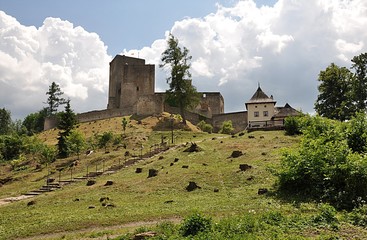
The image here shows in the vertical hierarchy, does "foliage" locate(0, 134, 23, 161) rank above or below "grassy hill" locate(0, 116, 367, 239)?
above

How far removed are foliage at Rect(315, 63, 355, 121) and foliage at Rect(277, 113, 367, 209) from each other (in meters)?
27.3

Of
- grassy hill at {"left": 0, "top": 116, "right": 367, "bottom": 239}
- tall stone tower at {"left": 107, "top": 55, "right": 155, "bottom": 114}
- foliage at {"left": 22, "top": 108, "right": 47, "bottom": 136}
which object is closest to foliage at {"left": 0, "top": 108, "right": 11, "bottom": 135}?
foliage at {"left": 22, "top": 108, "right": 47, "bottom": 136}

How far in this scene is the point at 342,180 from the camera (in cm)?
1573

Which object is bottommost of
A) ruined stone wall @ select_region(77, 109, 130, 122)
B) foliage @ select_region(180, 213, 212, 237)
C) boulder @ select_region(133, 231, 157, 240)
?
boulder @ select_region(133, 231, 157, 240)

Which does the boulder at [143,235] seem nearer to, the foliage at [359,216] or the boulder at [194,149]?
the foliage at [359,216]

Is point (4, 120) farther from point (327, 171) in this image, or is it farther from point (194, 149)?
point (327, 171)

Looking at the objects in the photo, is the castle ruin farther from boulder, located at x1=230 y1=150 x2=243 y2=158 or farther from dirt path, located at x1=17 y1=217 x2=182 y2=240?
dirt path, located at x1=17 y1=217 x2=182 y2=240

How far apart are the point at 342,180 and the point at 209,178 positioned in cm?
850

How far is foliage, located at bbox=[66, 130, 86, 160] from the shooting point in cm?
4375

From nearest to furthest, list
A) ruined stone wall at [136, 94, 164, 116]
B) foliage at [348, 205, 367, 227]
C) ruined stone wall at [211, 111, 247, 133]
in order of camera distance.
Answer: foliage at [348, 205, 367, 227]
ruined stone wall at [136, 94, 164, 116]
ruined stone wall at [211, 111, 247, 133]

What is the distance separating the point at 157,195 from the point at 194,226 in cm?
859

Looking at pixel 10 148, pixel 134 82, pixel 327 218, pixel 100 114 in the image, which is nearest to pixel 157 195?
pixel 327 218

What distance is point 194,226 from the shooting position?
11.9 meters

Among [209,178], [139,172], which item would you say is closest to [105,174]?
[139,172]
